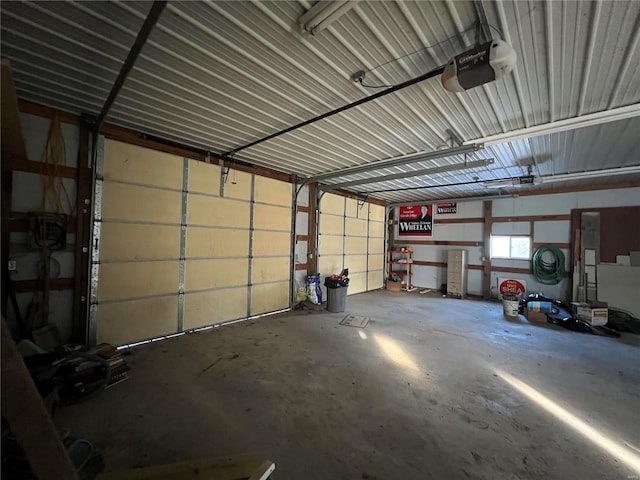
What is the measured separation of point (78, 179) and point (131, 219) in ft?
2.43

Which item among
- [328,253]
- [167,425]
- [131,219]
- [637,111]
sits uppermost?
[637,111]

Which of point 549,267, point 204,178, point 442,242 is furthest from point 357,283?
point 204,178

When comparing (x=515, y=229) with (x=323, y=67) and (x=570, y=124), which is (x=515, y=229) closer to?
(x=570, y=124)

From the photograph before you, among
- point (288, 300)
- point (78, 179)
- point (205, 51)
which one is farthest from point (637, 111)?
point (78, 179)

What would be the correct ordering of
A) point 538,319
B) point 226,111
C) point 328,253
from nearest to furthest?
1. point 226,111
2. point 538,319
3. point 328,253

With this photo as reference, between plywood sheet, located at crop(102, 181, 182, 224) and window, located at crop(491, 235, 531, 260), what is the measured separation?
8178 millimetres

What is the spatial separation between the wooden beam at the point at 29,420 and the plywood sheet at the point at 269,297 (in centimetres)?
399

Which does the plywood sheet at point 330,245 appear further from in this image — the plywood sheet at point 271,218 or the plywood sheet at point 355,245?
the plywood sheet at point 271,218

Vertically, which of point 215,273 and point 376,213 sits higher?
point 376,213

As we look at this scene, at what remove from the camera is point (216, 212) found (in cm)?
471

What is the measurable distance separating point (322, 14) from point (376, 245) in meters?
7.50

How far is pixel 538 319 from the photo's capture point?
535 centimetres

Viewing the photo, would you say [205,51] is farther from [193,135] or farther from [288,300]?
[288,300]

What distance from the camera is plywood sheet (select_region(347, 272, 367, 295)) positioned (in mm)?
7836
